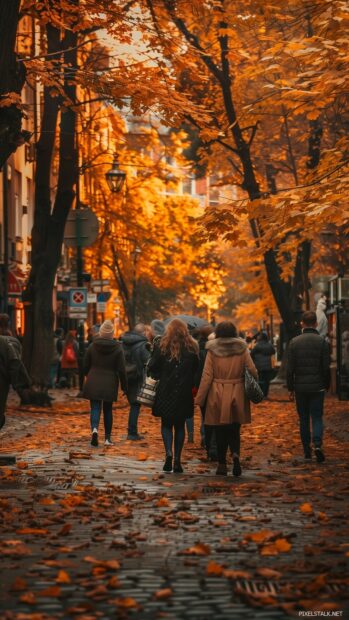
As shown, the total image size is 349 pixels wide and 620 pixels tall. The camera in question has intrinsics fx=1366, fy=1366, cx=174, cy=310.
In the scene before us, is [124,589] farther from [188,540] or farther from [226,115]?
[226,115]

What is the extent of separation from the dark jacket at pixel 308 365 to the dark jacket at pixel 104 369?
3123 millimetres

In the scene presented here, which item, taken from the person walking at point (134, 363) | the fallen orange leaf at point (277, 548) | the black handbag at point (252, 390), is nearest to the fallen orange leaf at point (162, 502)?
the fallen orange leaf at point (277, 548)

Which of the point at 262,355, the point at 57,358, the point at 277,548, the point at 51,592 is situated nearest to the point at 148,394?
the point at 277,548

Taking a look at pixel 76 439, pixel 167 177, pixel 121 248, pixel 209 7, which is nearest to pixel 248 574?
pixel 76 439

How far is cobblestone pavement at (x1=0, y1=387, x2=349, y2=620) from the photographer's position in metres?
7.62

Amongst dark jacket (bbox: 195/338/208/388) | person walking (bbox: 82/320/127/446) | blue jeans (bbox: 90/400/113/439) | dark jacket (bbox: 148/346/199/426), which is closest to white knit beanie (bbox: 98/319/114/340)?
person walking (bbox: 82/320/127/446)

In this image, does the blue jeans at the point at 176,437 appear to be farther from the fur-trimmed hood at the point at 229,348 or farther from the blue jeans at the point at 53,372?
the blue jeans at the point at 53,372

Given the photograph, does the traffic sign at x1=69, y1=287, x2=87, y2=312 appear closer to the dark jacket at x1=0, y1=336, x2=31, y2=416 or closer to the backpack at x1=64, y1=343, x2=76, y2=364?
the backpack at x1=64, y1=343, x2=76, y2=364

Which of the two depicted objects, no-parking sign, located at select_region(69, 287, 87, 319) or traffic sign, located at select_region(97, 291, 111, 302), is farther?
traffic sign, located at select_region(97, 291, 111, 302)

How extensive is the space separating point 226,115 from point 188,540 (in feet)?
75.2

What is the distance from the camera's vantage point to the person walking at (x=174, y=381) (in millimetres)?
15422

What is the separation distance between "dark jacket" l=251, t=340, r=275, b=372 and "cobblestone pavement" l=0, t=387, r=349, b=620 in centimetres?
1570

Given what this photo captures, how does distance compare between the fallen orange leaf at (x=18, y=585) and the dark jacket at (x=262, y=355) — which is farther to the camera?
the dark jacket at (x=262, y=355)

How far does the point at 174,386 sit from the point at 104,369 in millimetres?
3809
